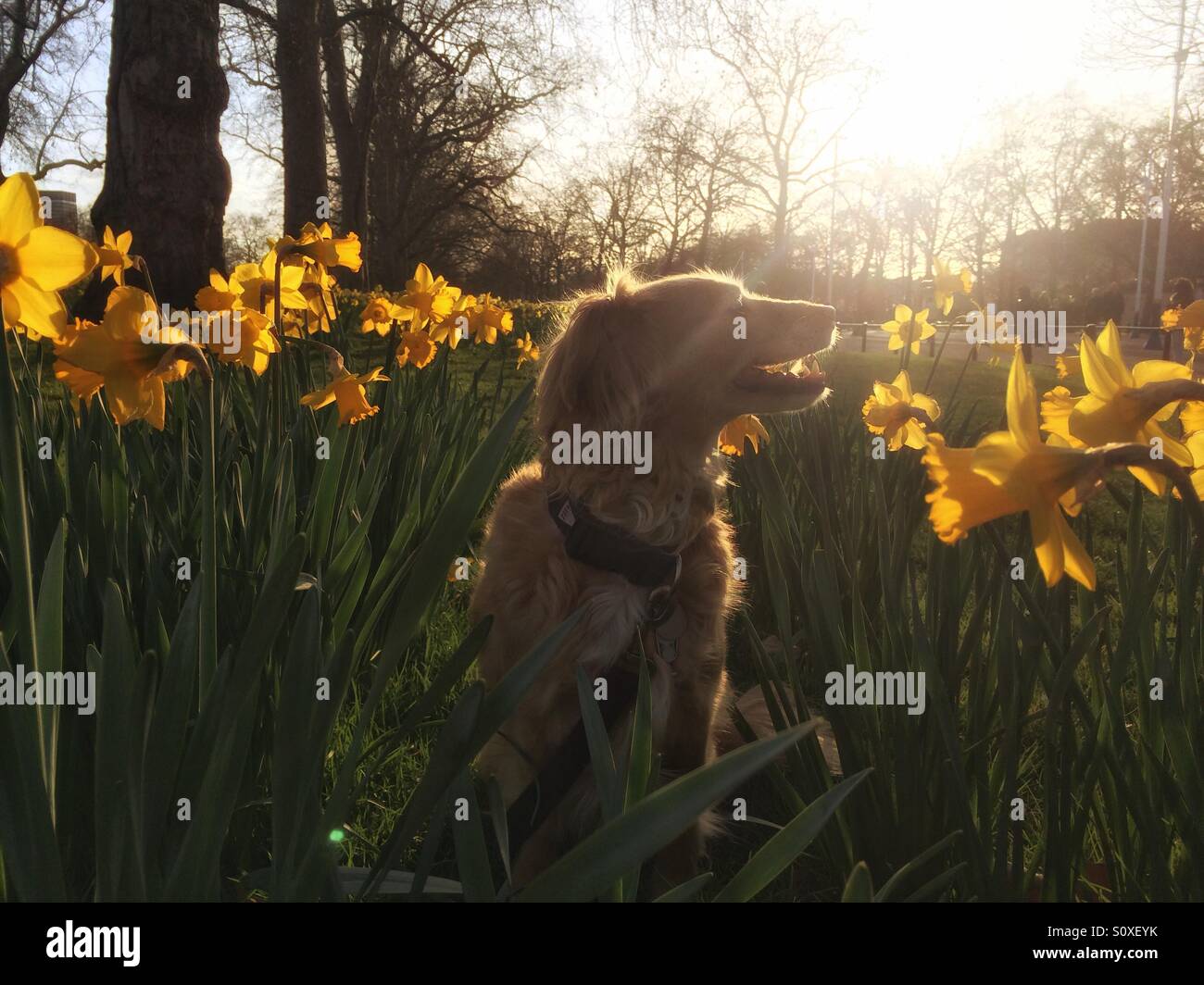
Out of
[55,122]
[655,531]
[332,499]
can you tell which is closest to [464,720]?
[332,499]

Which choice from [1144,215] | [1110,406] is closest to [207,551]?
[1110,406]

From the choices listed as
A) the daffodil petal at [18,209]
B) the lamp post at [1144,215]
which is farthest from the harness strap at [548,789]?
the lamp post at [1144,215]

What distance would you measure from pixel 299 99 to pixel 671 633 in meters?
8.10

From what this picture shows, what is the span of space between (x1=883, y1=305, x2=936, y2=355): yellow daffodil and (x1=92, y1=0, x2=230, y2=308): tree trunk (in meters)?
4.06

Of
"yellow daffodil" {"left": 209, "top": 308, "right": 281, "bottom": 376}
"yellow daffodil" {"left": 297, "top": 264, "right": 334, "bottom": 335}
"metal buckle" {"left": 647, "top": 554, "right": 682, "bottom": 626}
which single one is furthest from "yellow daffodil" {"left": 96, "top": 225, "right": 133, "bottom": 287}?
"metal buckle" {"left": 647, "top": 554, "right": 682, "bottom": 626}

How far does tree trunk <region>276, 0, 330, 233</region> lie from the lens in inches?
316

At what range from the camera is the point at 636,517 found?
206cm

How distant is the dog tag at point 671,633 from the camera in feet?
6.23

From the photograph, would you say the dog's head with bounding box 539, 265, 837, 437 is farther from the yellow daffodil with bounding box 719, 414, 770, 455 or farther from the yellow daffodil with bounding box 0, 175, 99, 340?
the yellow daffodil with bounding box 0, 175, 99, 340

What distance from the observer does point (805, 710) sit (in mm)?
1552

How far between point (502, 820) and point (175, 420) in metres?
1.82

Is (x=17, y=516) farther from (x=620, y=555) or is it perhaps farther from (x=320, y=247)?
(x=320, y=247)

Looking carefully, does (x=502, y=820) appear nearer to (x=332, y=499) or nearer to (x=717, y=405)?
(x=332, y=499)
